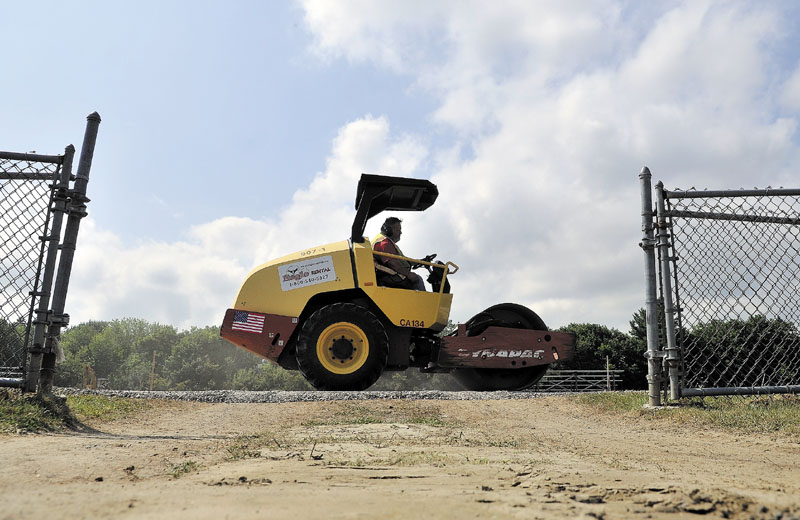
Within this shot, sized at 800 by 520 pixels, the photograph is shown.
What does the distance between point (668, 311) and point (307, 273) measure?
173 inches

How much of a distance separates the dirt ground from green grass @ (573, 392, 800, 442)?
289 mm

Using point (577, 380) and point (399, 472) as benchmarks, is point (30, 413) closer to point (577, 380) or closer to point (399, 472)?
point (399, 472)

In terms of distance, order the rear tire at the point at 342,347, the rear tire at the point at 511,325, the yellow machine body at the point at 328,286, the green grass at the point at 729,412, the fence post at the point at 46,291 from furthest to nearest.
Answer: the rear tire at the point at 511,325 → the yellow machine body at the point at 328,286 → the rear tire at the point at 342,347 → the fence post at the point at 46,291 → the green grass at the point at 729,412

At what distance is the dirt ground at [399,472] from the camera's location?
1.92 m

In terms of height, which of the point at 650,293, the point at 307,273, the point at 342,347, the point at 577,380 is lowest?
the point at 577,380

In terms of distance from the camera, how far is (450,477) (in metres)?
2.47

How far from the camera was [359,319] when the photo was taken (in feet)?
24.2

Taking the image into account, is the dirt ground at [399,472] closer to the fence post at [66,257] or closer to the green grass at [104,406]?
the green grass at [104,406]

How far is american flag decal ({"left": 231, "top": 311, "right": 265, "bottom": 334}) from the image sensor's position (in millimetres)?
7559

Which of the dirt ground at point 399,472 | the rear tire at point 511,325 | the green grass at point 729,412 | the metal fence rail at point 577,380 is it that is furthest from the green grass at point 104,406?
the metal fence rail at point 577,380

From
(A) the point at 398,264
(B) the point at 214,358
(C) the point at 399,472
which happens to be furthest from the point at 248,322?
(B) the point at 214,358

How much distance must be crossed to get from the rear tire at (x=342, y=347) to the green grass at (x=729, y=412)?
9.46 ft

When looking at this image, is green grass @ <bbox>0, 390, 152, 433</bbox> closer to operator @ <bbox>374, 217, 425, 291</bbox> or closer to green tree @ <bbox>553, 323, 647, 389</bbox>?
operator @ <bbox>374, 217, 425, 291</bbox>

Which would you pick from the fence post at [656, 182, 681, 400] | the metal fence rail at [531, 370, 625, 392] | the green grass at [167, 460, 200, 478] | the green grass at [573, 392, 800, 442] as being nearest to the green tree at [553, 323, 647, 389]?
the metal fence rail at [531, 370, 625, 392]
